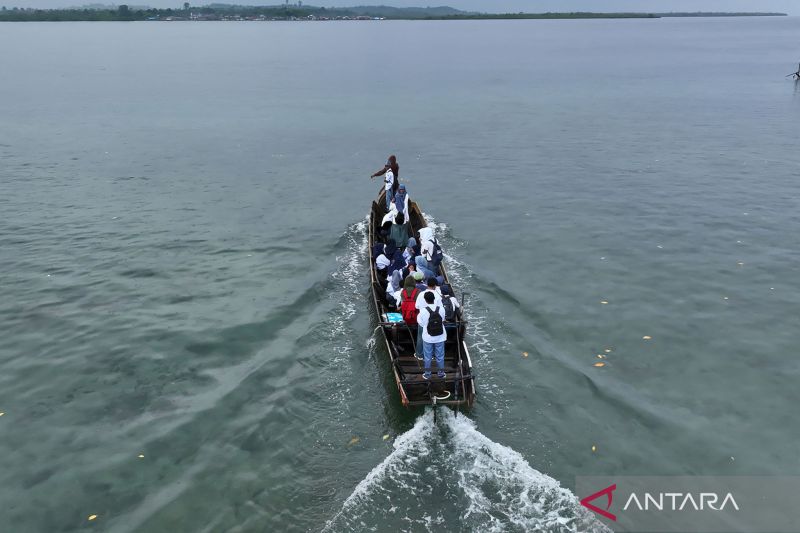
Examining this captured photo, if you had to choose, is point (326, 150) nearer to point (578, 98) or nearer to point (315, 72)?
point (578, 98)

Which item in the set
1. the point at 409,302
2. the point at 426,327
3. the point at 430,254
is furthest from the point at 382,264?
the point at 426,327

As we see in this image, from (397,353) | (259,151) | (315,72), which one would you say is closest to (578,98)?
(259,151)

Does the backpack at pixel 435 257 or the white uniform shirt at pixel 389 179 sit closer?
the backpack at pixel 435 257

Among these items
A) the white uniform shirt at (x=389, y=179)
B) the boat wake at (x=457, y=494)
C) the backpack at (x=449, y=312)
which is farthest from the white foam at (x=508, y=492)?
the white uniform shirt at (x=389, y=179)

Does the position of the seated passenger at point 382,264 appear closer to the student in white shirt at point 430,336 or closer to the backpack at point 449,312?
the backpack at point 449,312

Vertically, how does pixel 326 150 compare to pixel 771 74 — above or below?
below

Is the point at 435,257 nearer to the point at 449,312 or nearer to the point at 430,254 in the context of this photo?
the point at 430,254

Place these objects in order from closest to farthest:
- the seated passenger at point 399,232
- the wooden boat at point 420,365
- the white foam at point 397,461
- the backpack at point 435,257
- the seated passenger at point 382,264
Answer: the white foam at point 397,461 < the wooden boat at point 420,365 < the backpack at point 435,257 < the seated passenger at point 382,264 < the seated passenger at point 399,232

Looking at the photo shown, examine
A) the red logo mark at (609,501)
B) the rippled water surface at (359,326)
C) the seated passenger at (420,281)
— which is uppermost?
the seated passenger at (420,281)

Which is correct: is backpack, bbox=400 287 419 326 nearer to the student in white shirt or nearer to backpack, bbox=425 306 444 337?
the student in white shirt
